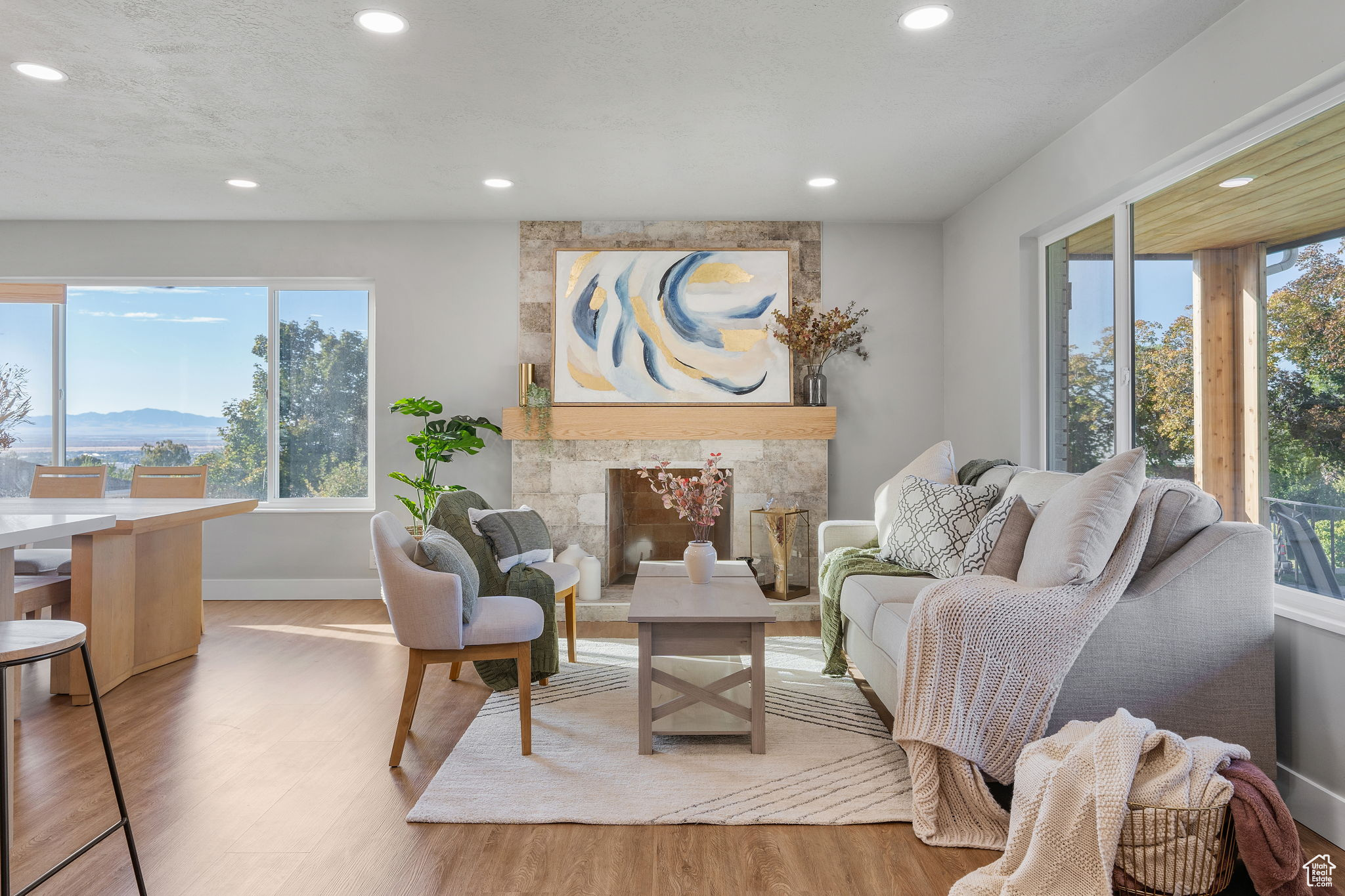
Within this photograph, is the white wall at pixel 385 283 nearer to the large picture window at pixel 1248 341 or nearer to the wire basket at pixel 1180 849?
the large picture window at pixel 1248 341

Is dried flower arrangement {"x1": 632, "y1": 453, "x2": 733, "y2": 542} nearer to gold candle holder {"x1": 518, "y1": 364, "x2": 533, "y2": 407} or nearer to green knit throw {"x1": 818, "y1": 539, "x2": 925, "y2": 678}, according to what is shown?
green knit throw {"x1": 818, "y1": 539, "x2": 925, "y2": 678}

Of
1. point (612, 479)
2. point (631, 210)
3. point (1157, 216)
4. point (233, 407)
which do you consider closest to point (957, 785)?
point (1157, 216)

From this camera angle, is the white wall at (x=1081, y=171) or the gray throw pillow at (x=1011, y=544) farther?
the gray throw pillow at (x=1011, y=544)

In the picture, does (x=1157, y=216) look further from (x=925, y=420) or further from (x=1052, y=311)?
(x=925, y=420)

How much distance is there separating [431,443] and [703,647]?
2.82m

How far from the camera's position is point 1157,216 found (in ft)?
10.8

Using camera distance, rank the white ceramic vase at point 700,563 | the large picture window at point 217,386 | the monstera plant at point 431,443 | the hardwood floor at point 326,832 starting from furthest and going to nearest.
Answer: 1. the large picture window at point 217,386
2. the monstera plant at point 431,443
3. the white ceramic vase at point 700,563
4. the hardwood floor at point 326,832

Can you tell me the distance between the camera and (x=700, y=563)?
331 cm

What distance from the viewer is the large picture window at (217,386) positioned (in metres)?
5.60

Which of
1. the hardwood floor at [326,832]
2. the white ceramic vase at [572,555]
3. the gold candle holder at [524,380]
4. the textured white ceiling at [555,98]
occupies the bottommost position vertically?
the hardwood floor at [326,832]

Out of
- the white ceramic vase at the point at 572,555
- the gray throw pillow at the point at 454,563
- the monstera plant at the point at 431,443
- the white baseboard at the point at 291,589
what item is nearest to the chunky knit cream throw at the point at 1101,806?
the gray throw pillow at the point at 454,563

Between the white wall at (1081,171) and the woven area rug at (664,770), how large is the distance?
205 cm

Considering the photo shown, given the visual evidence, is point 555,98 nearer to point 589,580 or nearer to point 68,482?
point 589,580

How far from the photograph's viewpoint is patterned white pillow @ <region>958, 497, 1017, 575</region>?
119 inches
